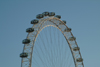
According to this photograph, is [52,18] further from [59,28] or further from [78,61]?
[78,61]

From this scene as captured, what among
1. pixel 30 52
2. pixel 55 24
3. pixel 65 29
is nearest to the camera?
pixel 30 52

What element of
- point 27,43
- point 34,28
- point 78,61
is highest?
point 34,28

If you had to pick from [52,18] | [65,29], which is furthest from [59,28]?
[52,18]

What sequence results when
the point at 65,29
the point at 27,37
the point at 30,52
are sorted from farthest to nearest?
1. the point at 65,29
2. the point at 27,37
3. the point at 30,52

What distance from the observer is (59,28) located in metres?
55.5

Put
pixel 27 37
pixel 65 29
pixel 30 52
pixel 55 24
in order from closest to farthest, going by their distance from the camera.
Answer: pixel 30 52 < pixel 27 37 < pixel 55 24 < pixel 65 29

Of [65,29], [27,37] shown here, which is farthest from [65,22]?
[27,37]

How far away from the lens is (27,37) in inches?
1868

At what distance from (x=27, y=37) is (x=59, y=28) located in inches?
434

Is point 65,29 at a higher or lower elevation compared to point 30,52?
higher

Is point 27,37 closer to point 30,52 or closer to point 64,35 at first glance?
point 30,52

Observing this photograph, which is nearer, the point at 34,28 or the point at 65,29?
the point at 34,28

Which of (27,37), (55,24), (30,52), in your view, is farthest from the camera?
(55,24)

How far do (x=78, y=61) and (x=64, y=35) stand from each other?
806 centimetres
